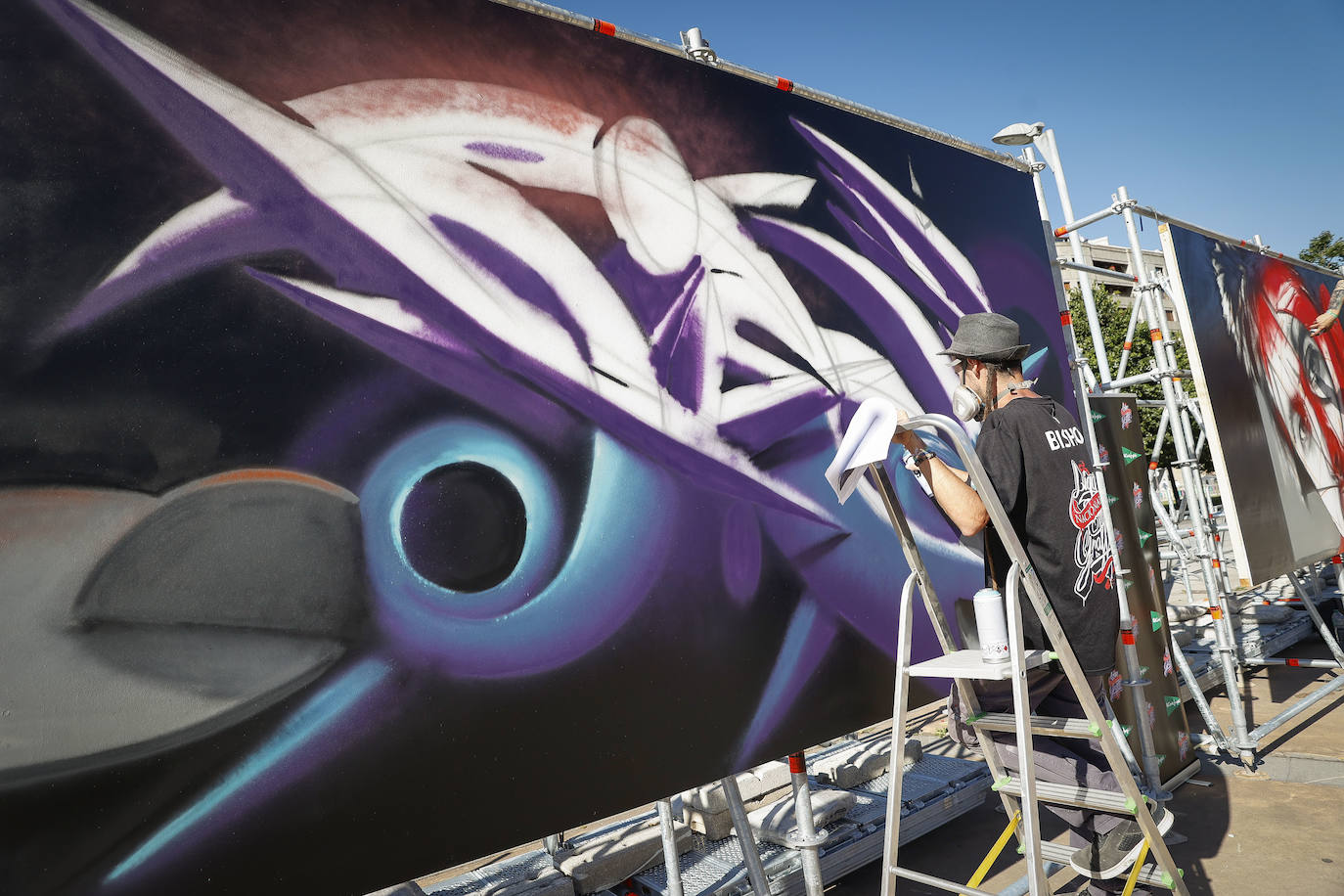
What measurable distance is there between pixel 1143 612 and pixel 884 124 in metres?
2.89

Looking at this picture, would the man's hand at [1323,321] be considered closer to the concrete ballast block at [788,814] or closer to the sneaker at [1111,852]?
the concrete ballast block at [788,814]

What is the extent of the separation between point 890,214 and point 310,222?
228 cm

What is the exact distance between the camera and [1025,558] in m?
2.27

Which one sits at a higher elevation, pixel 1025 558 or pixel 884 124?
pixel 884 124

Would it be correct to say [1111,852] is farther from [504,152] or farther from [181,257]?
[181,257]

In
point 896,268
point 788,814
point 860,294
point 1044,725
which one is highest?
point 896,268

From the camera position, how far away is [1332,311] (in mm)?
7098

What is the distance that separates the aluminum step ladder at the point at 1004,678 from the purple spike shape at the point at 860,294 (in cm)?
99

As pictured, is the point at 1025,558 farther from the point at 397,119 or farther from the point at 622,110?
the point at 397,119

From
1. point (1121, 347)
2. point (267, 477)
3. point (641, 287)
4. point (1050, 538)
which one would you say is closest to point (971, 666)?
point (1050, 538)

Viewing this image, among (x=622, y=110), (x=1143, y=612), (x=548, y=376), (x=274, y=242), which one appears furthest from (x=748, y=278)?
(x=1143, y=612)

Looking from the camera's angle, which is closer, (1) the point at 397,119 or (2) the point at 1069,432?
(1) the point at 397,119

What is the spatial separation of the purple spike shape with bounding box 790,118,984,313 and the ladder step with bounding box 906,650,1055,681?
172 cm

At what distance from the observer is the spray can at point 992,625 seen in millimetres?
2264
